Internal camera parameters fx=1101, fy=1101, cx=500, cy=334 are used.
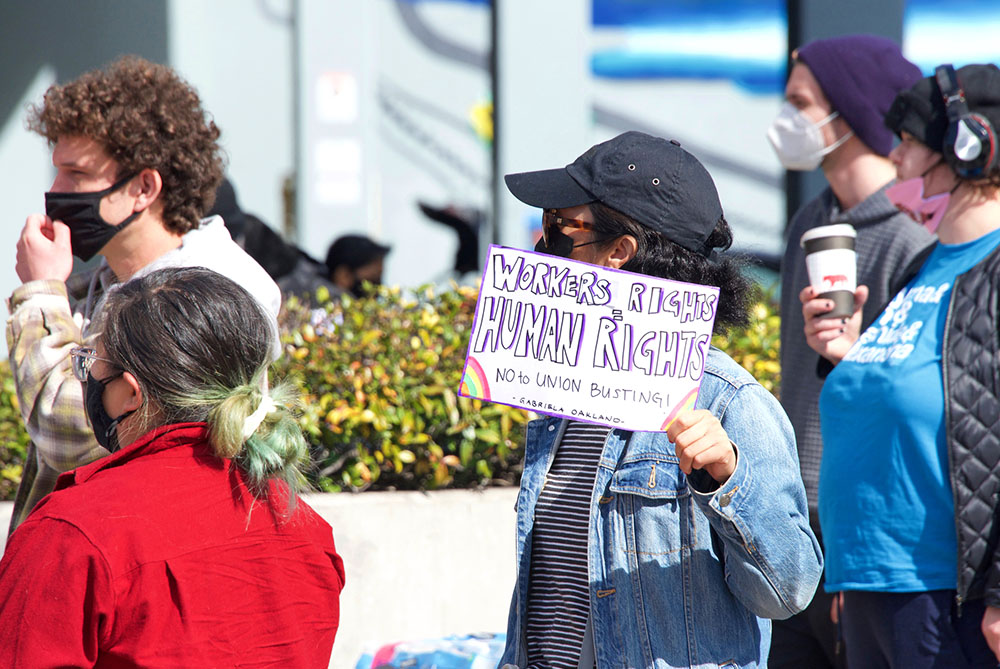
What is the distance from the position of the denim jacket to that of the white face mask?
2000 mm

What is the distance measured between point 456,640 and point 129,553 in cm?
162

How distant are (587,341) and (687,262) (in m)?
0.28

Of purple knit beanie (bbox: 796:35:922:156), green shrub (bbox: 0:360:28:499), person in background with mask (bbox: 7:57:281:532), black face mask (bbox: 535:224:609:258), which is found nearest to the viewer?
black face mask (bbox: 535:224:609:258)

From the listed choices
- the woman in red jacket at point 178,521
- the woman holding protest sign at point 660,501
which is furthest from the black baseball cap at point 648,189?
the woman in red jacket at point 178,521

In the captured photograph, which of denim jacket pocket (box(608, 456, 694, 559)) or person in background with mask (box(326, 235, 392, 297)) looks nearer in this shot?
denim jacket pocket (box(608, 456, 694, 559))

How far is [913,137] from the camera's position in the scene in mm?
2865

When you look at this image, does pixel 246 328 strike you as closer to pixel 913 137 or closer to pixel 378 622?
pixel 913 137

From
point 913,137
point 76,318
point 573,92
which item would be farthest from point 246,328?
point 573,92

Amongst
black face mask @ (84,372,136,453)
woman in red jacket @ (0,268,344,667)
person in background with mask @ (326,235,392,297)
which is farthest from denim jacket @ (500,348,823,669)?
person in background with mask @ (326,235,392,297)

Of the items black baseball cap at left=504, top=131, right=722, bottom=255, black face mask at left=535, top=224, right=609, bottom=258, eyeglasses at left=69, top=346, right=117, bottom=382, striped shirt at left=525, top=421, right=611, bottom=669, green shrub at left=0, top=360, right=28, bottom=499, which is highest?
black baseball cap at left=504, top=131, right=722, bottom=255

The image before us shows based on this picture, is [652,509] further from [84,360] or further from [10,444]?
[10,444]

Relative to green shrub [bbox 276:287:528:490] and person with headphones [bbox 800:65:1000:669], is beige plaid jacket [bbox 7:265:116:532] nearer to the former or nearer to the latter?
green shrub [bbox 276:287:528:490]

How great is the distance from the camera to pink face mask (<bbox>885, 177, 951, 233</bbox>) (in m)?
2.97

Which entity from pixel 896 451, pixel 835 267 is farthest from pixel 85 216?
pixel 896 451
